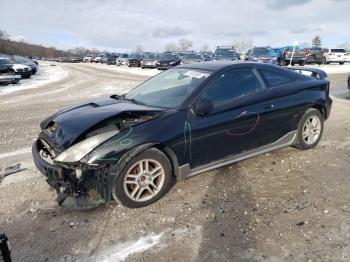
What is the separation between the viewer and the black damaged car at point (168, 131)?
3.57m

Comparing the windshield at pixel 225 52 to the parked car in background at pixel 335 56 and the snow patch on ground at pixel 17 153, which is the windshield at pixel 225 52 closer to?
the parked car in background at pixel 335 56

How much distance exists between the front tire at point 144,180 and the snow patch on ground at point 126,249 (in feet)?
1.91

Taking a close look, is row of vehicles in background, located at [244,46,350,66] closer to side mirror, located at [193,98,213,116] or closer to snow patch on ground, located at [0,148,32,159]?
snow patch on ground, located at [0,148,32,159]

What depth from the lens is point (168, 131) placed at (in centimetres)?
389

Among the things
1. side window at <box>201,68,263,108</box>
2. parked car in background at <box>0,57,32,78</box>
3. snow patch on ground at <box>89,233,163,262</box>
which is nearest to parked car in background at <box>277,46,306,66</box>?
parked car in background at <box>0,57,32,78</box>

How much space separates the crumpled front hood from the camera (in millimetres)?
3730

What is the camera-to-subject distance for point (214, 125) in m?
4.22

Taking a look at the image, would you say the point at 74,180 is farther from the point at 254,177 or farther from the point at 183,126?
the point at 254,177

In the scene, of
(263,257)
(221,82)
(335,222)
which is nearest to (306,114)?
(221,82)

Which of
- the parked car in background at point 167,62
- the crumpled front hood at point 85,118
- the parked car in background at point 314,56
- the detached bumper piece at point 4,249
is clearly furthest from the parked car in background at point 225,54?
the detached bumper piece at point 4,249

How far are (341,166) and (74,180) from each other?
3.68 m

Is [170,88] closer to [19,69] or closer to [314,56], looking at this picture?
[19,69]

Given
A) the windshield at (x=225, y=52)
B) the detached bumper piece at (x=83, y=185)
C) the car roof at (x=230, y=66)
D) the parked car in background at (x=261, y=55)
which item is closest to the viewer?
the detached bumper piece at (x=83, y=185)

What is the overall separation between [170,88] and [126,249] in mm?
2355
